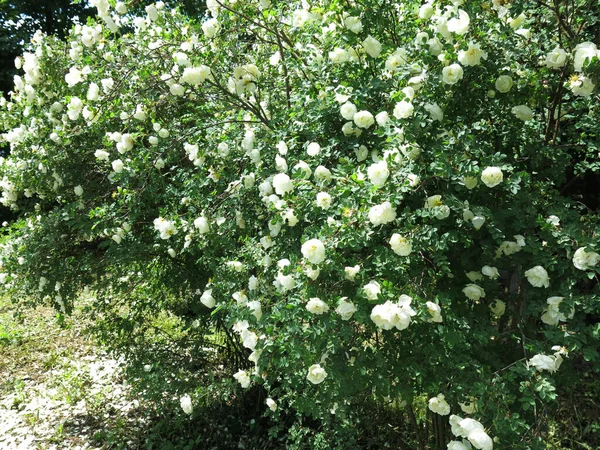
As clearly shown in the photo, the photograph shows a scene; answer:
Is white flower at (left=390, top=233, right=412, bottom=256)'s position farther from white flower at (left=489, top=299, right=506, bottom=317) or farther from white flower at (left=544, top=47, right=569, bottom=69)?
white flower at (left=544, top=47, right=569, bottom=69)

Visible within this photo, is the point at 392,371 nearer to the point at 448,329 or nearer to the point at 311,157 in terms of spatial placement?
the point at 448,329

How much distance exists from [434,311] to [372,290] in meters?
0.19

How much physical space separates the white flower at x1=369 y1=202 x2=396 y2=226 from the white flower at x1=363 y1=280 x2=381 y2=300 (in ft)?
0.57

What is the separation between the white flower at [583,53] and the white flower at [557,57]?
64 millimetres

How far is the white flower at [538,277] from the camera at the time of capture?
5.23 feet

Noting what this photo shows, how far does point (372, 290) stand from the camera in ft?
4.81

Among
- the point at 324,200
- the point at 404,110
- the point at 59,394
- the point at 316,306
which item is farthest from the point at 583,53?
the point at 59,394

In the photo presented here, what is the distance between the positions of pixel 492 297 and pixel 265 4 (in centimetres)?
147

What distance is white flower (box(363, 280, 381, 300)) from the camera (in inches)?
57.7

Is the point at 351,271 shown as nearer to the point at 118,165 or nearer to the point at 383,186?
the point at 383,186

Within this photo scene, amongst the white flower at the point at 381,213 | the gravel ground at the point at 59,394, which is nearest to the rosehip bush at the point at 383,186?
the white flower at the point at 381,213

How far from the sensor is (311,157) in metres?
1.93

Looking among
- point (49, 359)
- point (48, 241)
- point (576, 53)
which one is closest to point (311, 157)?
point (576, 53)

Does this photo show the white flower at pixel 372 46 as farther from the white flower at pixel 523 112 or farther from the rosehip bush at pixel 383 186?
the white flower at pixel 523 112
